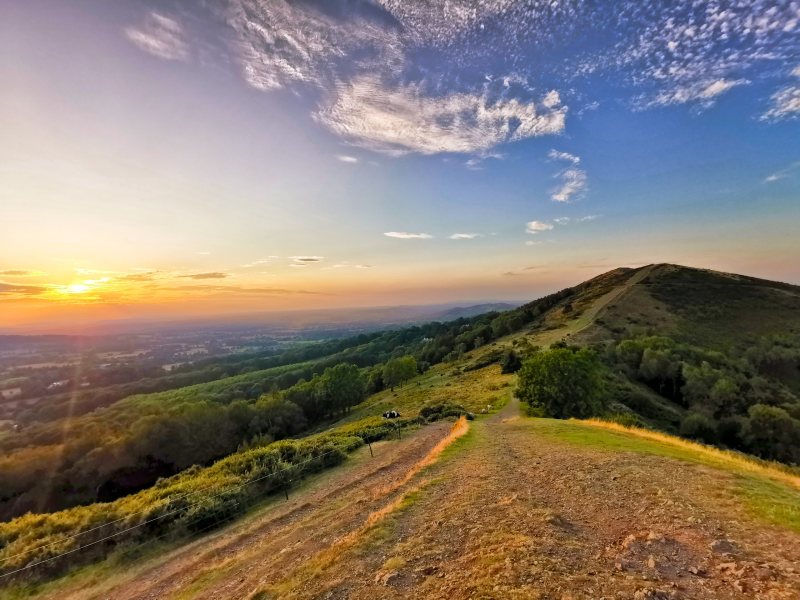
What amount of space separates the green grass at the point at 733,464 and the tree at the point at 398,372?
70.8 m

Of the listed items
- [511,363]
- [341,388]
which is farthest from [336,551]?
[341,388]

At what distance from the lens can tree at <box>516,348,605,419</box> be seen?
150 feet

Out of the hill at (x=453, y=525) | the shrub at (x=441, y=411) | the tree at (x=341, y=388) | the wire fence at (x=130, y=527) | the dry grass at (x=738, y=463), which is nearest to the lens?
the hill at (x=453, y=525)

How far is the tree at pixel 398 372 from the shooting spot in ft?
341

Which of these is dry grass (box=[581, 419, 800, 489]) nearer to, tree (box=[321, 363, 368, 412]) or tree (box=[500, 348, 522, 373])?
tree (box=[500, 348, 522, 373])

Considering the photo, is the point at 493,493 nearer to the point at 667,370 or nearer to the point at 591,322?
the point at 667,370

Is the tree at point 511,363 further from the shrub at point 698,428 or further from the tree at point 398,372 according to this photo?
the tree at point 398,372

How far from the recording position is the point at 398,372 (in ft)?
341

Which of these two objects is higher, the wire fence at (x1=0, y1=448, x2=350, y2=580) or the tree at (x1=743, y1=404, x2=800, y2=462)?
the wire fence at (x1=0, y1=448, x2=350, y2=580)

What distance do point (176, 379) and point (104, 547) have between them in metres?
190

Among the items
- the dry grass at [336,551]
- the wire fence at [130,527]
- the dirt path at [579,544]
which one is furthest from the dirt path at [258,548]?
the dirt path at [579,544]

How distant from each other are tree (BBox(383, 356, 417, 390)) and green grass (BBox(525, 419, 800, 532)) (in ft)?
232

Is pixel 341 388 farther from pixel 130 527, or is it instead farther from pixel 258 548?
pixel 258 548

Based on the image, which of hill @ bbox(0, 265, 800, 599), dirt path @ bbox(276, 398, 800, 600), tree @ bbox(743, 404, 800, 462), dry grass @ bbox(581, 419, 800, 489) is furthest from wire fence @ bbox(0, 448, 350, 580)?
tree @ bbox(743, 404, 800, 462)
